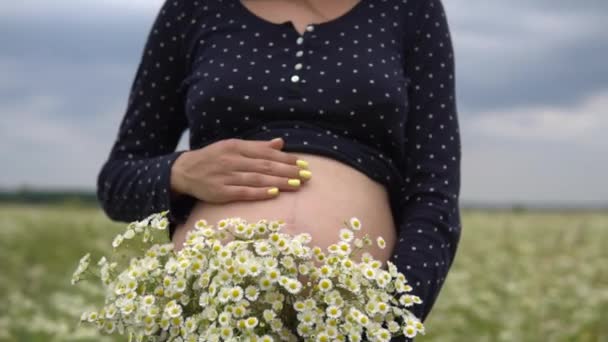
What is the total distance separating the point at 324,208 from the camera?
5.66 feet

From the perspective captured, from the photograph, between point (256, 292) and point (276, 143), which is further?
point (276, 143)

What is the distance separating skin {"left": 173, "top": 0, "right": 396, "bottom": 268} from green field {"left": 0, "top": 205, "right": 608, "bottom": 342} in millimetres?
2638

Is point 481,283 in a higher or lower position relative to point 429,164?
lower

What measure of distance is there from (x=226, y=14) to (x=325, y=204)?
24.0 inches

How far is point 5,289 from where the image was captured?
255 inches

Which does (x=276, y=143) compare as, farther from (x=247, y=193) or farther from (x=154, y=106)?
(x=154, y=106)

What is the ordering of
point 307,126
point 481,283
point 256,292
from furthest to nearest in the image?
1. point 481,283
2. point 307,126
3. point 256,292

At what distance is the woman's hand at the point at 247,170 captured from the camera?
173cm

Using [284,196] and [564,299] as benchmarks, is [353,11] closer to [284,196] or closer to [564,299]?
[284,196]

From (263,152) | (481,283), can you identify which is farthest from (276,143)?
(481,283)

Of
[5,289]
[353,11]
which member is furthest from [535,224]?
[353,11]

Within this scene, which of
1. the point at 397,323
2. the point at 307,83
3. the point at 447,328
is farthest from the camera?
the point at 447,328

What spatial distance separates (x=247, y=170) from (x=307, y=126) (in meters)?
0.18

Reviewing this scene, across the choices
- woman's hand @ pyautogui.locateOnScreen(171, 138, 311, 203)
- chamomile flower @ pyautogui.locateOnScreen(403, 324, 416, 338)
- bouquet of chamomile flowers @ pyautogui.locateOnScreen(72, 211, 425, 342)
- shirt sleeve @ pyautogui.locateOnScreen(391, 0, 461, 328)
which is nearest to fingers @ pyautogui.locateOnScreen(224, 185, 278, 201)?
woman's hand @ pyautogui.locateOnScreen(171, 138, 311, 203)
